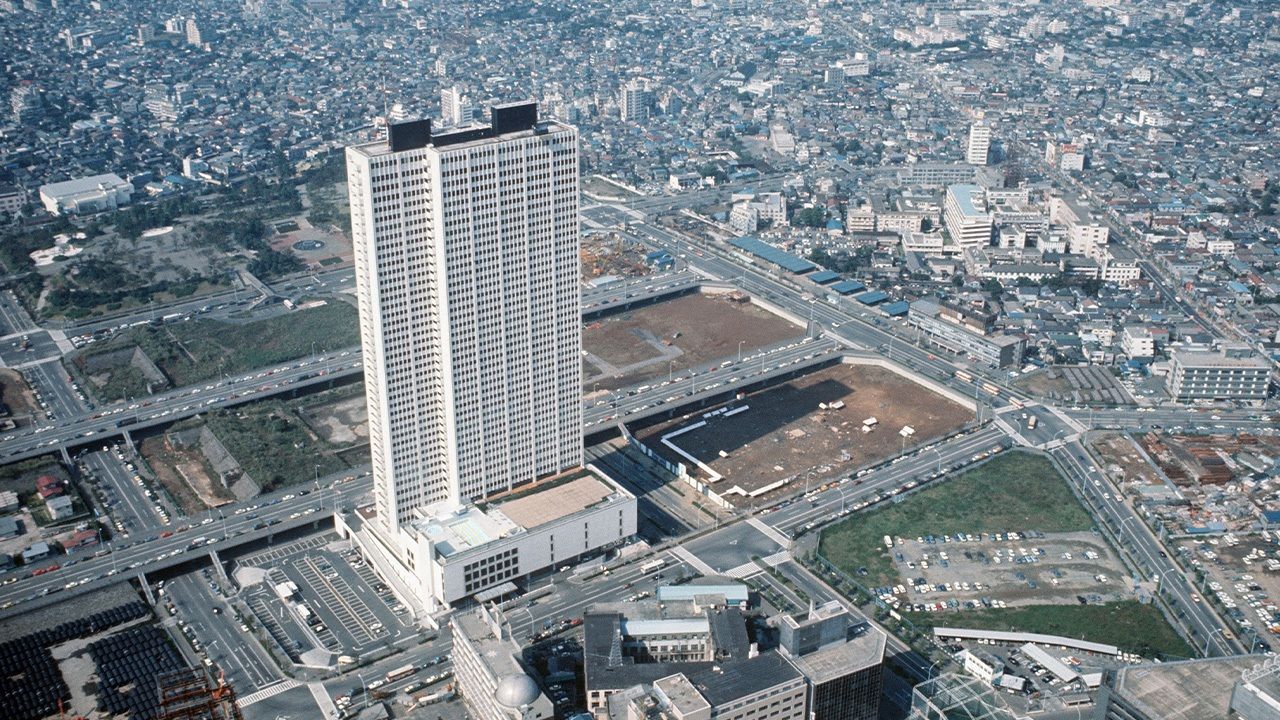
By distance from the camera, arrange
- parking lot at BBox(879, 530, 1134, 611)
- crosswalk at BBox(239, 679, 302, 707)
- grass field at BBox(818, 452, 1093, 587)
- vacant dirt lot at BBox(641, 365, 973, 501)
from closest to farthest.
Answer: crosswalk at BBox(239, 679, 302, 707), parking lot at BBox(879, 530, 1134, 611), grass field at BBox(818, 452, 1093, 587), vacant dirt lot at BBox(641, 365, 973, 501)

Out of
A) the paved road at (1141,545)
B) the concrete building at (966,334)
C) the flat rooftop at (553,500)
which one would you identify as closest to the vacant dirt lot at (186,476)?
the flat rooftop at (553,500)

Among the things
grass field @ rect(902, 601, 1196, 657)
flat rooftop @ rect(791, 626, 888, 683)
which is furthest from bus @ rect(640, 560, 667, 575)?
flat rooftop @ rect(791, 626, 888, 683)

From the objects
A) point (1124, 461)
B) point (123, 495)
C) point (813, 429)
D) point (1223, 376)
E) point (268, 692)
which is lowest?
point (268, 692)

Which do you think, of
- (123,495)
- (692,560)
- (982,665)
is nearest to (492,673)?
(692,560)

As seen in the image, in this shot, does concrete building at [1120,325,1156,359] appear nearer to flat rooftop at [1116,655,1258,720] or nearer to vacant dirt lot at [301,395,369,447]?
flat rooftop at [1116,655,1258,720]

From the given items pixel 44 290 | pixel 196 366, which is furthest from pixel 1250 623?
pixel 44 290

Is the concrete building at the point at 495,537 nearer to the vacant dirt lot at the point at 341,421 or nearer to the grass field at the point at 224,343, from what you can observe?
the vacant dirt lot at the point at 341,421

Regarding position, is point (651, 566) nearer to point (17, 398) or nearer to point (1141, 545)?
point (1141, 545)
